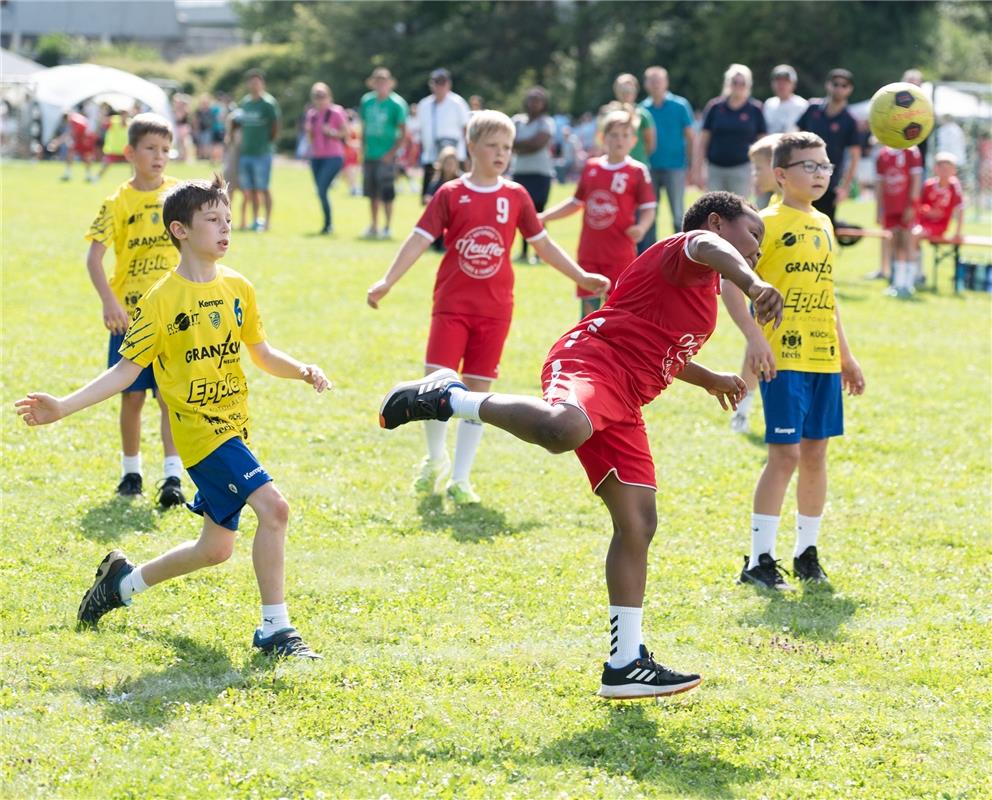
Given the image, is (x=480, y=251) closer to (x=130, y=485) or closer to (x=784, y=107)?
(x=130, y=485)

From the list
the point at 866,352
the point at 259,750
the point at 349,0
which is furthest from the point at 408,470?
the point at 349,0

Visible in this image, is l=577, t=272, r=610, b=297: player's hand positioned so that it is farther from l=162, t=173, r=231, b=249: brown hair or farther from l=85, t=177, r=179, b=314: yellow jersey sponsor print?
l=162, t=173, r=231, b=249: brown hair

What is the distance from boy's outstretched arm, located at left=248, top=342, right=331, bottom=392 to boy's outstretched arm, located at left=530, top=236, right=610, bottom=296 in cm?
223

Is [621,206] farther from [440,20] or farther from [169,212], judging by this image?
[440,20]

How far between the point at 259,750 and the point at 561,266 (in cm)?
395

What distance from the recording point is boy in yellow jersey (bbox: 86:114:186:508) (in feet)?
24.5

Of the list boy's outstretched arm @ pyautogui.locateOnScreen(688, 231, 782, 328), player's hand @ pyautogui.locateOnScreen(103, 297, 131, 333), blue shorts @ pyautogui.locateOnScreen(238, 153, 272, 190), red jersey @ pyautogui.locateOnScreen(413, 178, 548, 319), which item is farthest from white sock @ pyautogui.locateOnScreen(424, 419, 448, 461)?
blue shorts @ pyautogui.locateOnScreen(238, 153, 272, 190)

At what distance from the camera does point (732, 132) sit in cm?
1534

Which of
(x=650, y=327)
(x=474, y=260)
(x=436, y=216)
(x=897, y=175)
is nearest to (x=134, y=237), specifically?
(x=436, y=216)

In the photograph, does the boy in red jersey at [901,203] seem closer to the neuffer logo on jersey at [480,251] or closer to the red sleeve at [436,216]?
the neuffer logo on jersey at [480,251]

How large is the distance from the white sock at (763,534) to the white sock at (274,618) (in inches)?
101

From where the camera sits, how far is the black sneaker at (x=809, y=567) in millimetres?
6824

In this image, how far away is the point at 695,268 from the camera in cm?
501

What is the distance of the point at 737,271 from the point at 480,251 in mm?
3409
